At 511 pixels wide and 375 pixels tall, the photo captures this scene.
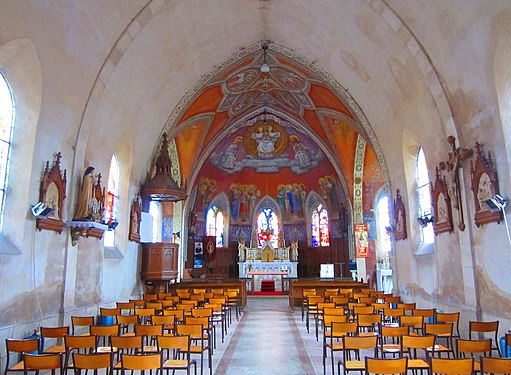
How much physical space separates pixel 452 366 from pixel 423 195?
1009 centimetres

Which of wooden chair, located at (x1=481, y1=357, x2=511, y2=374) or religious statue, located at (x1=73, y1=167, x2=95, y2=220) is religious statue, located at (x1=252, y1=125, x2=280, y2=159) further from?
wooden chair, located at (x1=481, y1=357, x2=511, y2=374)

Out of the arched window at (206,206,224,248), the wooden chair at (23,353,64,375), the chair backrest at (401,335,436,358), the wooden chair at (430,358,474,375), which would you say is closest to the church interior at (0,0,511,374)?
the wooden chair at (23,353,64,375)

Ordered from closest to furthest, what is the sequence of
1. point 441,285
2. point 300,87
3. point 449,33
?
point 449,33, point 441,285, point 300,87

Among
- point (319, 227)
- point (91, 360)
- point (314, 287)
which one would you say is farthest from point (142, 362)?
point (319, 227)

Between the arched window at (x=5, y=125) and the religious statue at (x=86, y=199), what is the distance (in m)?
2.17

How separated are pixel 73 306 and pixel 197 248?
665 inches

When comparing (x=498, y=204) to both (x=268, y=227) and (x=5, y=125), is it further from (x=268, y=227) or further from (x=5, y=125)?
(x=268, y=227)

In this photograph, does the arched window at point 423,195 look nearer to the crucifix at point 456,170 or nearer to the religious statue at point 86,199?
the crucifix at point 456,170

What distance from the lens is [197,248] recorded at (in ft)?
89.7

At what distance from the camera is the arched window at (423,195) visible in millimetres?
13445

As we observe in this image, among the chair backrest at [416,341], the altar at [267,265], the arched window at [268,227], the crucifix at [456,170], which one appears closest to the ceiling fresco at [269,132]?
the arched window at [268,227]

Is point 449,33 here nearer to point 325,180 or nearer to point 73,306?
point 73,306

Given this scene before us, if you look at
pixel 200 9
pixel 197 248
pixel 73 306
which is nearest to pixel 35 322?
pixel 73 306

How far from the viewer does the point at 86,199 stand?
35.0 feet
